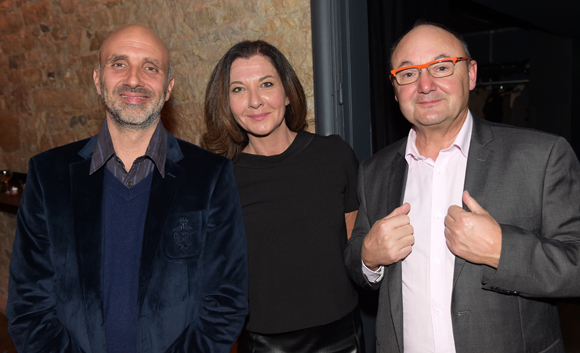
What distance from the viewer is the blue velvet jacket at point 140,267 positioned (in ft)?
5.21

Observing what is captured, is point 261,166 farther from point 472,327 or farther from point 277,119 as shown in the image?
point 472,327

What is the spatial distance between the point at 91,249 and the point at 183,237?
34cm

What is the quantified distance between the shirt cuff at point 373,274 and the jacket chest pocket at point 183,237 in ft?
2.30

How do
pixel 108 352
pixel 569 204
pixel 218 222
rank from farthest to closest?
pixel 218 222 < pixel 108 352 < pixel 569 204

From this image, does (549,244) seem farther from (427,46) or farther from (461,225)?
(427,46)

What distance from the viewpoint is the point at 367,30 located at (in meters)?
2.58

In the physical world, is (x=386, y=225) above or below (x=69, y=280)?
above

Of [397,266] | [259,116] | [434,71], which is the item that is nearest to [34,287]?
[259,116]

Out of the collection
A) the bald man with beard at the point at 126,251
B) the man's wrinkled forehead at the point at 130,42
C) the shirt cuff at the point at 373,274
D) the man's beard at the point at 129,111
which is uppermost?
the man's wrinkled forehead at the point at 130,42

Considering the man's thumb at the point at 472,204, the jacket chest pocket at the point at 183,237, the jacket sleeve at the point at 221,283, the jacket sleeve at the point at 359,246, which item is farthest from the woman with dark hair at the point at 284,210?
the man's thumb at the point at 472,204

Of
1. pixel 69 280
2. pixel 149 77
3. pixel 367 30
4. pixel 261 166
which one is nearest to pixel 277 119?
pixel 261 166

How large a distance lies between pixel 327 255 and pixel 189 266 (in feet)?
2.26

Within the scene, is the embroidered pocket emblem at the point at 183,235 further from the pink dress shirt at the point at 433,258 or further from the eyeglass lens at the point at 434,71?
the eyeglass lens at the point at 434,71

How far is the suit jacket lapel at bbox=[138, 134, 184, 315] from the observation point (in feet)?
5.23
